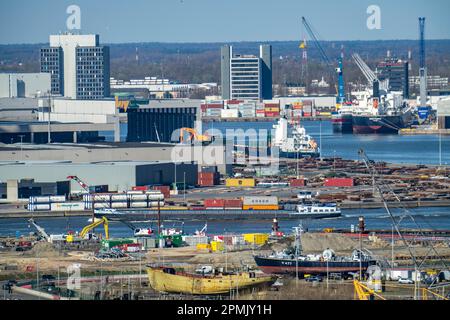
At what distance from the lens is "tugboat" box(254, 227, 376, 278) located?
7.50 m

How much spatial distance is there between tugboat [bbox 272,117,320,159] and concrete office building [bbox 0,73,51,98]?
9.93m

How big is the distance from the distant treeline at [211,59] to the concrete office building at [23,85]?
1082cm

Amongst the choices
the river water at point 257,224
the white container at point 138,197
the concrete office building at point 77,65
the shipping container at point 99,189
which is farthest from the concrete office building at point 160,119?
the concrete office building at point 77,65

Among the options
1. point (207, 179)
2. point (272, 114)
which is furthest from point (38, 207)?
point (272, 114)

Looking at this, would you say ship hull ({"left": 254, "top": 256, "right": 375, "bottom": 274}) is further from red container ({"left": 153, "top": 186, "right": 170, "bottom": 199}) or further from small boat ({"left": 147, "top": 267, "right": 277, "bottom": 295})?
red container ({"left": 153, "top": 186, "right": 170, "bottom": 199})

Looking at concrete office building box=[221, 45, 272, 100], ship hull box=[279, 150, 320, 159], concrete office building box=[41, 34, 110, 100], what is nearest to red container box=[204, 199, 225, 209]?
ship hull box=[279, 150, 320, 159]

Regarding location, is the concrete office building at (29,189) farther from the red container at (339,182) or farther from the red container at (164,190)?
the red container at (339,182)

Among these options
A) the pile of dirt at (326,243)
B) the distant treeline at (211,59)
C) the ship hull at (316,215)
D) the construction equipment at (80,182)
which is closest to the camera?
the pile of dirt at (326,243)

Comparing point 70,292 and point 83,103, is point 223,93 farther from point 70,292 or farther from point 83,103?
point 70,292

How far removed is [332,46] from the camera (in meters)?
58.1

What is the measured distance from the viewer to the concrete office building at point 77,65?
35812 millimetres

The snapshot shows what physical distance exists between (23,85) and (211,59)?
28092 mm
